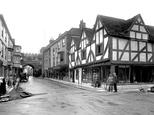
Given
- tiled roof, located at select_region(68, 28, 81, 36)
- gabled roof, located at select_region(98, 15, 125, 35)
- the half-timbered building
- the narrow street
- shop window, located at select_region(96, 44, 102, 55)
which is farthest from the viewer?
tiled roof, located at select_region(68, 28, 81, 36)

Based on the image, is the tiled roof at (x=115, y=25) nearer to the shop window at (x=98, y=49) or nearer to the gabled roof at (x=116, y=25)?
the gabled roof at (x=116, y=25)

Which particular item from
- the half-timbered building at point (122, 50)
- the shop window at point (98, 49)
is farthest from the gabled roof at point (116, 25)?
the shop window at point (98, 49)

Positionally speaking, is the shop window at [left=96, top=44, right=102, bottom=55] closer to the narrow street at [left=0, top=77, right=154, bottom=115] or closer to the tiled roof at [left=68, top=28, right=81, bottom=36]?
the narrow street at [left=0, top=77, right=154, bottom=115]

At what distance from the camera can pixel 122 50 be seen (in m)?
20.3

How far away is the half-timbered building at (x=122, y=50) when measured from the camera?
65.5ft

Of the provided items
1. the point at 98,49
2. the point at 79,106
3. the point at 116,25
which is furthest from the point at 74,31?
the point at 79,106

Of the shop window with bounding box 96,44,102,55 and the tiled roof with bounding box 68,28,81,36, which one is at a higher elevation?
the tiled roof with bounding box 68,28,81,36

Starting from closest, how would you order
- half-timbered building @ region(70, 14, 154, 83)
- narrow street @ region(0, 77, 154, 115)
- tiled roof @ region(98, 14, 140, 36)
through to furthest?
narrow street @ region(0, 77, 154, 115) < half-timbered building @ region(70, 14, 154, 83) < tiled roof @ region(98, 14, 140, 36)

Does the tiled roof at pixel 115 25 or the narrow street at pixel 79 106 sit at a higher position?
the tiled roof at pixel 115 25

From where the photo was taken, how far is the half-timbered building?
20.0m

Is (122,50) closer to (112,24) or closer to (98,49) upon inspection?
(98,49)

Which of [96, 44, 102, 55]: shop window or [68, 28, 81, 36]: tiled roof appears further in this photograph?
[68, 28, 81, 36]: tiled roof

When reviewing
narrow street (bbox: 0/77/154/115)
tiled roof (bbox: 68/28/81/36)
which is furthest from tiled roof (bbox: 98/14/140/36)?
tiled roof (bbox: 68/28/81/36)

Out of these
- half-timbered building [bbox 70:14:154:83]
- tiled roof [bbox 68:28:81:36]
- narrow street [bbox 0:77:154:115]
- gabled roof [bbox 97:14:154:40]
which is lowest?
narrow street [bbox 0:77:154:115]
